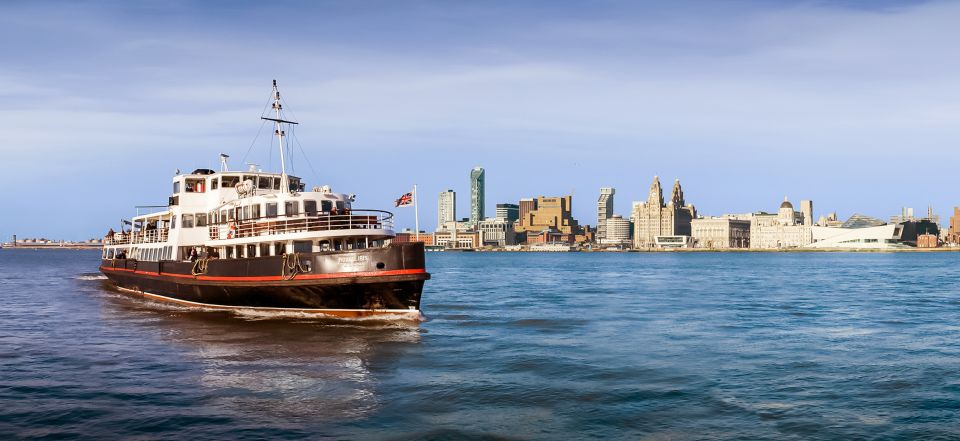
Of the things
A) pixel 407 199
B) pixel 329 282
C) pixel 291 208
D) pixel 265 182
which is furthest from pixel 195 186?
pixel 329 282

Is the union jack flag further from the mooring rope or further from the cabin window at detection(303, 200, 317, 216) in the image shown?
the mooring rope

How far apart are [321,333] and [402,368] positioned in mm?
8230

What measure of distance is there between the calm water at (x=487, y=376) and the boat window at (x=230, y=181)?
7.40m

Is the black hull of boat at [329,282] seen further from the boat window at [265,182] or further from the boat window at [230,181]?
the boat window at [230,181]

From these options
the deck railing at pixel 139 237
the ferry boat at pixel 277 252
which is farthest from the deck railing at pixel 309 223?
the deck railing at pixel 139 237

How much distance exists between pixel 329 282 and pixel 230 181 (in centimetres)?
1312

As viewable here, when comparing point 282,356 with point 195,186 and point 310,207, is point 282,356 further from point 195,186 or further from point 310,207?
point 195,186

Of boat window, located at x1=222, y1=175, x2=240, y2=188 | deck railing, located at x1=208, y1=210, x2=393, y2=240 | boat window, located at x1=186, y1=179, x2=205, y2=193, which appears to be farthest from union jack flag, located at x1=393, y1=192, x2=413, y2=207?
boat window, located at x1=186, y1=179, x2=205, y2=193

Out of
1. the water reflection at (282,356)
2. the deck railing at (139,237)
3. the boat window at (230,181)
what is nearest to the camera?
the water reflection at (282,356)

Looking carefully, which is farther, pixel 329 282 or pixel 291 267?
pixel 291 267

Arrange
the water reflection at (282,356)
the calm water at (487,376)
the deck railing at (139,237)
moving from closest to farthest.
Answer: the calm water at (487,376), the water reflection at (282,356), the deck railing at (139,237)

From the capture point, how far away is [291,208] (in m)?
37.6

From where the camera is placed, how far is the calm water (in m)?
16.3

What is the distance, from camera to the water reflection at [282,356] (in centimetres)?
1834
